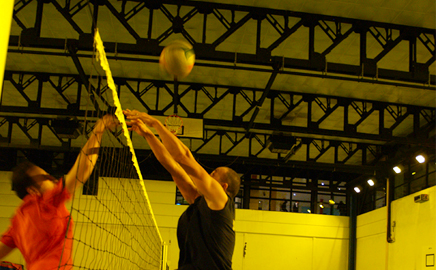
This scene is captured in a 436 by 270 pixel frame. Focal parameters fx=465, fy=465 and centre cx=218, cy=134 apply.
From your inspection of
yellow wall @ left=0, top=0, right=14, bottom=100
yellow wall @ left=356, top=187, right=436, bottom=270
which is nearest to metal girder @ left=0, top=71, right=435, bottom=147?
yellow wall @ left=356, top=187, right=436, bottom=270

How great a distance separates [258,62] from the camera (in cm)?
983

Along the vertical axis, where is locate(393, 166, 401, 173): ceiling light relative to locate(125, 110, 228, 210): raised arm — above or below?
above

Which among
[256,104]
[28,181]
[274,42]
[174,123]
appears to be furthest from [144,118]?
[256,104]

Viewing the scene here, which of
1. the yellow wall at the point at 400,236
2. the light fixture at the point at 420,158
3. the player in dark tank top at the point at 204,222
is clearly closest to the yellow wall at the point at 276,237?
the yellow wall at the point at 400,236

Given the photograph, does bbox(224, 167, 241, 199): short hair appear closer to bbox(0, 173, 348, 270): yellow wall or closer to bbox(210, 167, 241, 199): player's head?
bbox(210, 167, 241, 199): player's head

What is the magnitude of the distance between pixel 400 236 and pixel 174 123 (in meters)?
10.5

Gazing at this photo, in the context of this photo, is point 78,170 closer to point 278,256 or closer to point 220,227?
point 220,227

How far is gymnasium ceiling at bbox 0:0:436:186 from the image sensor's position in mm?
9852

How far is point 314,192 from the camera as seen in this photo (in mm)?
23547

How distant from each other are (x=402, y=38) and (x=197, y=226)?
8502mm

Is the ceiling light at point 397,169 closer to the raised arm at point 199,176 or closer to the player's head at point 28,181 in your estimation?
the raised arm at point 199,176

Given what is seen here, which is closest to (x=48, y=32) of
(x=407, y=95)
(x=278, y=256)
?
(x=407, y=95)

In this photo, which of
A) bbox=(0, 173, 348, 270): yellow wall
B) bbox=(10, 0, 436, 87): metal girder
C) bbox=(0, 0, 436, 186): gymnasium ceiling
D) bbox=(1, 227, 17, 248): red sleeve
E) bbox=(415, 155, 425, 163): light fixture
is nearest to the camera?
bbox=(1, 227, 17, 248): red sleeve

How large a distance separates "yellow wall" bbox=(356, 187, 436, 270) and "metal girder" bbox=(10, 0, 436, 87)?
21.4ft
